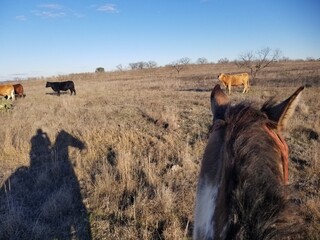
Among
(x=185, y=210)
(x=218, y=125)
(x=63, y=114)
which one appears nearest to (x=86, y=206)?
(x=185, y=210)

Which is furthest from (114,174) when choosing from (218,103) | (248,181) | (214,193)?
(248,181)

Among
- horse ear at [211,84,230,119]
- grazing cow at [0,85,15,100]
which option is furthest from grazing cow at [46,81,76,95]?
horse ear at [211,84,230,119]

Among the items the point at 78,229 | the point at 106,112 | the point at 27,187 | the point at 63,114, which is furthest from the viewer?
the point at 63,114

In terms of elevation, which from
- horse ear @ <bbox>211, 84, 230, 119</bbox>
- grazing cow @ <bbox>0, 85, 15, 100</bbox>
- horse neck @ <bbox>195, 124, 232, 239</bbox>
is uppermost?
horse ear @ <bbox>211, 84, 230, 119</bbox>

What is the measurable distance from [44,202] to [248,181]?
16.9ft

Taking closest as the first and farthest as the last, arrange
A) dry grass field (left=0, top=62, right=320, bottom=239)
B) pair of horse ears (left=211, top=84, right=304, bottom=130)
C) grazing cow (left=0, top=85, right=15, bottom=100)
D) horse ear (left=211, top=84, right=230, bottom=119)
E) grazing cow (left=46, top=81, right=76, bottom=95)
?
pair of horse ears (left=211, top=84, right=304, bottom=130), horse ear (left=211, top=84, right=230, bottom=119), dry grass field (left=0, top=62, right=320, bottom=239), grazing cow (left=0, top=85, right=15, bottom=100), grazing cow (left=46, top=81, right=76, bottom=95)

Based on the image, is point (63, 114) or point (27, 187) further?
point (63, 114)

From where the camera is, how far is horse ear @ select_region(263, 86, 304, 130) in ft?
4.38

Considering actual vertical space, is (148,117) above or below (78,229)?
above

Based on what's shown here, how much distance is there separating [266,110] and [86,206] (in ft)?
14.2

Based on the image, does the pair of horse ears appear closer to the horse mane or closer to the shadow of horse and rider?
the horse mane

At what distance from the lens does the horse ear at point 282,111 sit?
4.38 ft

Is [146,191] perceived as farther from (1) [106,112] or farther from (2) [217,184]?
(1) [106,112]

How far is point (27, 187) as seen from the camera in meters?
6.08
